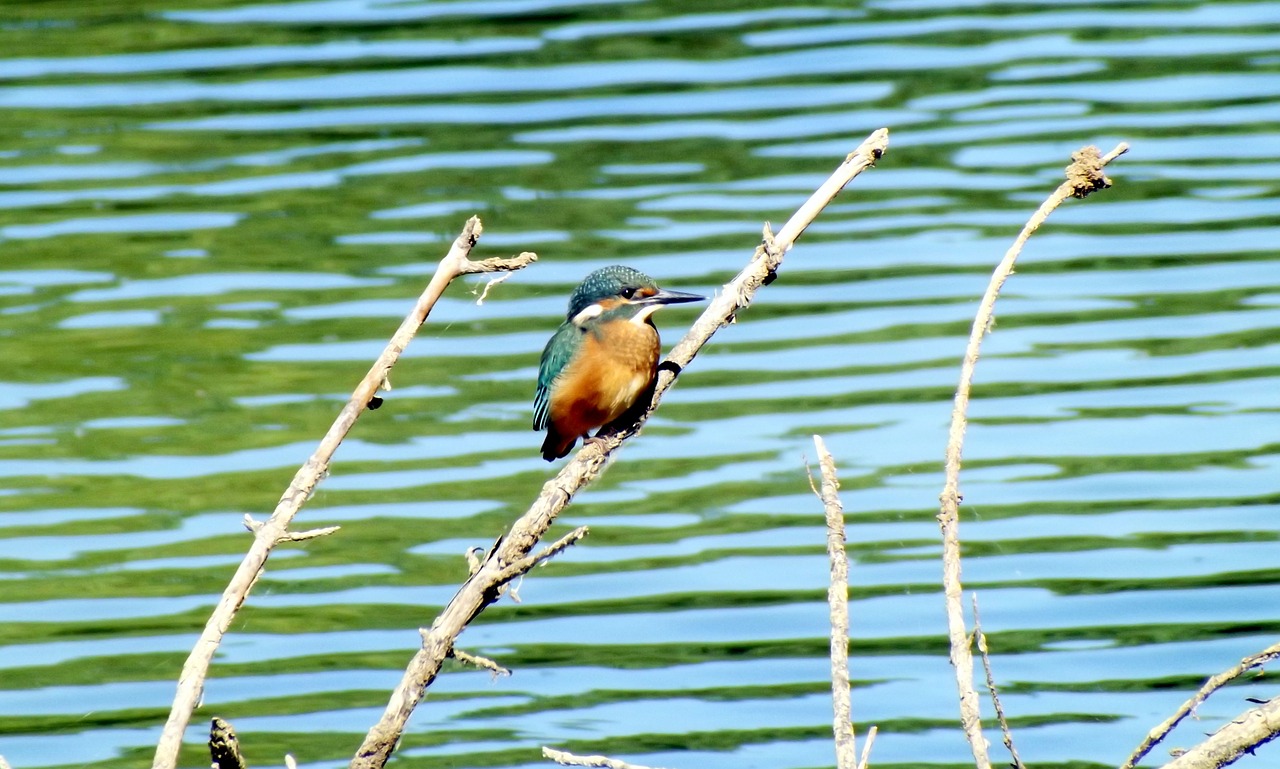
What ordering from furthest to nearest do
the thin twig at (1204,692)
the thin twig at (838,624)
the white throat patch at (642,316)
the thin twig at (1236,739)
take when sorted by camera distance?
the white throat patch at (642,316), the thin twig at (838,624), the thin twig at (1204,692), the thin twig at (1236,739)

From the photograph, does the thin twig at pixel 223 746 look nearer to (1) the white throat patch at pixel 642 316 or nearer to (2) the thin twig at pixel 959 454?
(2) the thin twig at pixel 959 454

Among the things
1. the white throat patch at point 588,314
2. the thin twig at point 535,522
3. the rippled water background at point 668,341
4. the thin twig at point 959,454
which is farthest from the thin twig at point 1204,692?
the rippled water background at point 668,341

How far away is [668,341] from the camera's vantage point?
8711 millimetres

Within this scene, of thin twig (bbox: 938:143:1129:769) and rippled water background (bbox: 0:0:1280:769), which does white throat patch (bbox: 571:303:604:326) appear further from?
thin twig (bbox: 938:143:1129:769)

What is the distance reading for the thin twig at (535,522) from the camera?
323cm

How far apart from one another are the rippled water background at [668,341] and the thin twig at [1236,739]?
270 centimetres

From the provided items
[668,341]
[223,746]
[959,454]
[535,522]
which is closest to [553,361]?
[535,522]

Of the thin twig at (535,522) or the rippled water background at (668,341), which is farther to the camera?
the rippled water background at (668,341)

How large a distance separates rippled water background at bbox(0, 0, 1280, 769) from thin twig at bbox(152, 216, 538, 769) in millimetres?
2678

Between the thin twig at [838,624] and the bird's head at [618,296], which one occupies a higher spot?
the bird's head at [618,296]

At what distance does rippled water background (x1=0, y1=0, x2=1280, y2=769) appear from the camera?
244 inches

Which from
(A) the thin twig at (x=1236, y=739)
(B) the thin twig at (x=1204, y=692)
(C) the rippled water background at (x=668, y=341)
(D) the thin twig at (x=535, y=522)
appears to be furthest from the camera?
(C) the rippled water background at (x=668, y=341)

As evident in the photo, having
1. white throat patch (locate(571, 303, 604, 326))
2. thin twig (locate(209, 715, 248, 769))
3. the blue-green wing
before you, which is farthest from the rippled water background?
thin twig (locate(209, 715, 248, 769))

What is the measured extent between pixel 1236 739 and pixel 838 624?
64 centimetres
